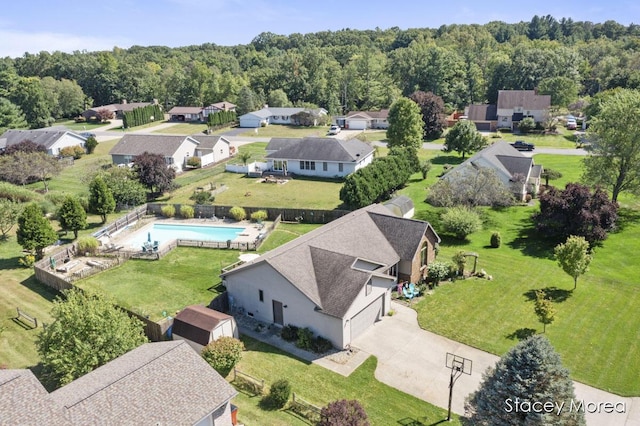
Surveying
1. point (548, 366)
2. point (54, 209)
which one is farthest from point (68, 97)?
point (548, 366)

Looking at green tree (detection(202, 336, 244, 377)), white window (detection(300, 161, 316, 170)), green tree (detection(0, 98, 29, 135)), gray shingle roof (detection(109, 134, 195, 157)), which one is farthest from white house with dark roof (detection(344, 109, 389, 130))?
green tree (detection(202, 336, 244, 377))

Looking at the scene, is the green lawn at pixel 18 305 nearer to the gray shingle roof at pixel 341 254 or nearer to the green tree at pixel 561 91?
the gray shingle roof at pixel 341 254

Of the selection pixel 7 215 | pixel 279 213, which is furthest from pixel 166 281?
pixel 7 215

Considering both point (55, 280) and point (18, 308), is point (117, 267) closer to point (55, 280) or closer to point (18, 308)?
point (55, 280)

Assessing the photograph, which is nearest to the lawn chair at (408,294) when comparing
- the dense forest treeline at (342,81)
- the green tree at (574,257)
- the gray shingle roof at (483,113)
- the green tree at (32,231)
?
the green tree at (574,257)

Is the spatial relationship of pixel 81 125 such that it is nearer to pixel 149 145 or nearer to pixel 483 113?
pixel 149 145

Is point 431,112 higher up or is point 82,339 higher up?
point 431,112
